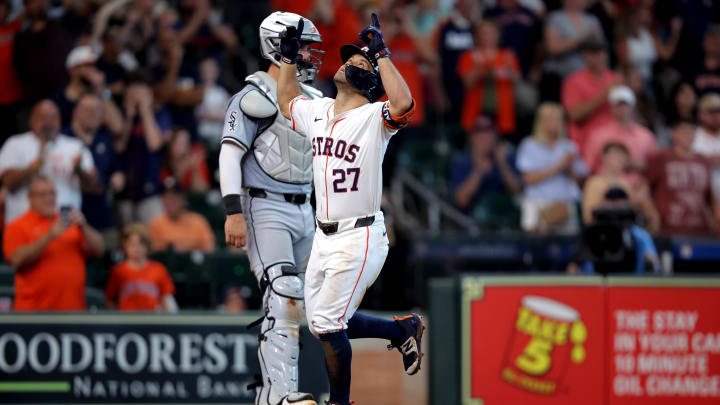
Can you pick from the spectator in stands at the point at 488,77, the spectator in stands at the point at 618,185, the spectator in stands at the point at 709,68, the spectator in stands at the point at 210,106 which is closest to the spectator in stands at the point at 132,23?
the spectator in stands at the point at 210,106

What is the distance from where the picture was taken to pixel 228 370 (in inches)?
349

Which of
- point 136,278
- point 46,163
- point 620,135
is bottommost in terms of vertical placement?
point 136,278

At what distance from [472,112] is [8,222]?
5374 millimetres

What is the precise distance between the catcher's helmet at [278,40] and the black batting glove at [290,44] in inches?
14.3

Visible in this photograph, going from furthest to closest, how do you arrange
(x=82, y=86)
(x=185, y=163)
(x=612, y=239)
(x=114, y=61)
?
(x=114, y=61) → (x=185, y=163) → (x=82, y=86) → (x=612, y=239)

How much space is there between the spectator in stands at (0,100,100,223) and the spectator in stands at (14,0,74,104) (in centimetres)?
146

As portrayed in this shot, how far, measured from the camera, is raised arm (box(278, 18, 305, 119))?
5969 mm

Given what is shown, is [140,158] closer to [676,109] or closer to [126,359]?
[126,359]

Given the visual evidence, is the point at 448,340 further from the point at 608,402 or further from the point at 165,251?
the point at 165,251

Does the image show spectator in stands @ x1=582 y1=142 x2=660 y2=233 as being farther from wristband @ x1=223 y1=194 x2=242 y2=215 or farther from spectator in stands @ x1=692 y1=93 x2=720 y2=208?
wristband @ x1=223 y1=194 x2=242 y2=215

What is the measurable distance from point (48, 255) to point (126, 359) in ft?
3.70

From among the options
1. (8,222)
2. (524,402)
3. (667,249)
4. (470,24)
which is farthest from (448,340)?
→ (470,24)

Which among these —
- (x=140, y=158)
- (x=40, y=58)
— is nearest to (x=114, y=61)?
(x=40, y=58)

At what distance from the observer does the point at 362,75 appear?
589 cm
